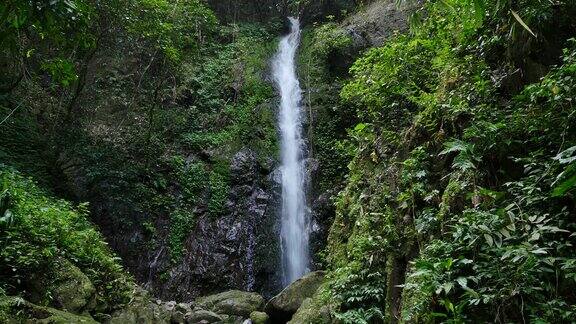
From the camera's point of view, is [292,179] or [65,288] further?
[292,179]

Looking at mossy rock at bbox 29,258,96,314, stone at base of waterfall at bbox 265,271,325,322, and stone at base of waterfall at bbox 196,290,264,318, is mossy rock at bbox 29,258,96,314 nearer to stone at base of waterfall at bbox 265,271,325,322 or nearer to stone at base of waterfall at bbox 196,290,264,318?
stone at base of waterfall at bbox 196,290,264,318

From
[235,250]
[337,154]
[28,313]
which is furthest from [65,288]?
[337,154]

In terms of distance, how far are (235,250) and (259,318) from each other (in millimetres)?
3686

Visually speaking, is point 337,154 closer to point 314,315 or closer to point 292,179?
point 292,179

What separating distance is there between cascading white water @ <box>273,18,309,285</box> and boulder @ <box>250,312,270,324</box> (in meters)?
2.86

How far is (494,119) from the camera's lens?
4.31 meters

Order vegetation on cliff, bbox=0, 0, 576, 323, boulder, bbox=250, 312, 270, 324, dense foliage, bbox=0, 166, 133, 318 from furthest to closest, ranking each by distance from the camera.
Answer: boulder, bbox=250, 312, 270, 324, dense foliage, bbox=0, 166, 133, 318, vegetation on cliff, bbox=0, 0, 576, 323

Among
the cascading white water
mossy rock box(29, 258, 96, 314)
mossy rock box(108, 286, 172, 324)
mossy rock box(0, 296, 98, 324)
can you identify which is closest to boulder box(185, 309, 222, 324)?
mossy rock box(108, 286, 172, 324)

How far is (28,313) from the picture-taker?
5.26 metres

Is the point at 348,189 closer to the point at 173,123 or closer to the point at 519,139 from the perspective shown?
the point at 519,139

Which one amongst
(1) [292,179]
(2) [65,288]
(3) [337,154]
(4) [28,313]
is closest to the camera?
(4) [28,313]

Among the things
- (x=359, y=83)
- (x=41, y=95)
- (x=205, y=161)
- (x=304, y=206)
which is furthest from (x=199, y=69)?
(x=359, y=83)

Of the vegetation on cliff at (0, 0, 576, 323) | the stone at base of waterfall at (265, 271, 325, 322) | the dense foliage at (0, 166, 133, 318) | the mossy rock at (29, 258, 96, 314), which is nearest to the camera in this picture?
the vegetation on cliff at (0, 0, 576, 323)

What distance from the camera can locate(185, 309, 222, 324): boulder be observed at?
25.3ft
